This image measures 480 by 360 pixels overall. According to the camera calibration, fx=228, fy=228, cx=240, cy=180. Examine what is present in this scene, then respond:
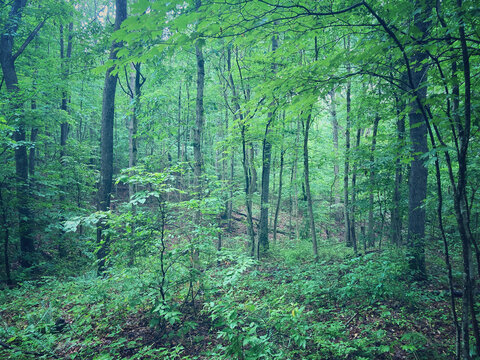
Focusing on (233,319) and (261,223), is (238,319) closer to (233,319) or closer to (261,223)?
(233,319)

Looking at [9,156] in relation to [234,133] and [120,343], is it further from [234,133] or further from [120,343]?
[120,343]

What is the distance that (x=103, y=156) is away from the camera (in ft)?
26.7

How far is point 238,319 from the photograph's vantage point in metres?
3.16

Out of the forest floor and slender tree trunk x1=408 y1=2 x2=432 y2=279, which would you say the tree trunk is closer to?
the forest floor

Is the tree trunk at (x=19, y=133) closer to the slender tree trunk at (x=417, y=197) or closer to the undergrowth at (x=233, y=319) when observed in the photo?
the undergrowth at (x=233, y=319)

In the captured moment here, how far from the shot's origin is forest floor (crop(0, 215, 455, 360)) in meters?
3.37

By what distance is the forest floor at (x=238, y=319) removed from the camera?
11.0 feet

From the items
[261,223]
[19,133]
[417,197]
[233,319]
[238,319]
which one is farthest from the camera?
[261,223]

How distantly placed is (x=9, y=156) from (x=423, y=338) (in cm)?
1430

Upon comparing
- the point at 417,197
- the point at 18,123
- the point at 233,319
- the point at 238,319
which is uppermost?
the point at 18,123

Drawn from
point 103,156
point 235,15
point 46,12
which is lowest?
point 103,156

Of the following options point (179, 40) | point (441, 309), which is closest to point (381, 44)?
point (179, 40)

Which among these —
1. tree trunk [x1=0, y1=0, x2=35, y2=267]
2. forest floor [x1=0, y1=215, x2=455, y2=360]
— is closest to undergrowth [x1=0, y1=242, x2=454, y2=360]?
forest floor [x1=0, y1=215, x2=455, y2=360]

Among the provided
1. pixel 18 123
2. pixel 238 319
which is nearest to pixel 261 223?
pixel 238 319
